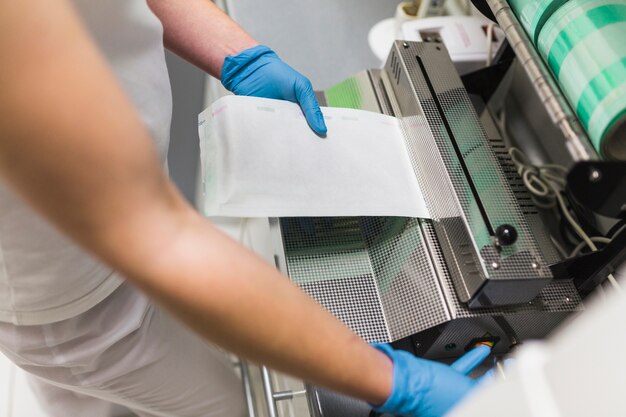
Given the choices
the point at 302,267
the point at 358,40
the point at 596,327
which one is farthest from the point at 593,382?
the point at 358,40

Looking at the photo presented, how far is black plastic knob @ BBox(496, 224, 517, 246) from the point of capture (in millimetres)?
734

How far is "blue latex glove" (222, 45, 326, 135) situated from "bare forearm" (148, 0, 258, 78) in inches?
1.5

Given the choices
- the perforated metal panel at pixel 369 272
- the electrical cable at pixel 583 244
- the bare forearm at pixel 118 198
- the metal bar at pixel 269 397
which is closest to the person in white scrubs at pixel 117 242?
the bare forearm at pixel 118 198

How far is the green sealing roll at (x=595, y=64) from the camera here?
0.65 meters

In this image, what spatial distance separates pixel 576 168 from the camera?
0.59 meters

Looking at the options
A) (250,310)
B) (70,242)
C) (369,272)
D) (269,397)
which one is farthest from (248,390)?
(250,310)

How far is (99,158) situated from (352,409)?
1.70ft

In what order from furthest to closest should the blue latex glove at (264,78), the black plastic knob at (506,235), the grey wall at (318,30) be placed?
the grey wall at (318,30) < the blue latex glove at (264,78) < the black plastic knob at (506,235)

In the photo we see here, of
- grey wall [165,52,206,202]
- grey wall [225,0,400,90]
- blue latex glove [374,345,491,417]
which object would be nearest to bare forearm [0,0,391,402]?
blue latex glove [374,345,491,417]

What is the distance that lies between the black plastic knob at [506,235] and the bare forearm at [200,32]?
2.03ft

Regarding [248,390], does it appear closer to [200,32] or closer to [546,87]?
[200,32]

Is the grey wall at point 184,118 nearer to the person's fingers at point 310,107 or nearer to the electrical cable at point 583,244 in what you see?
the person's fingers at point 310,107

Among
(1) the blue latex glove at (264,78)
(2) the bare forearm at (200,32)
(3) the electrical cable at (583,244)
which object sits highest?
(2) the bare forearm at (200,32)

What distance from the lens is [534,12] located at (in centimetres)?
77
